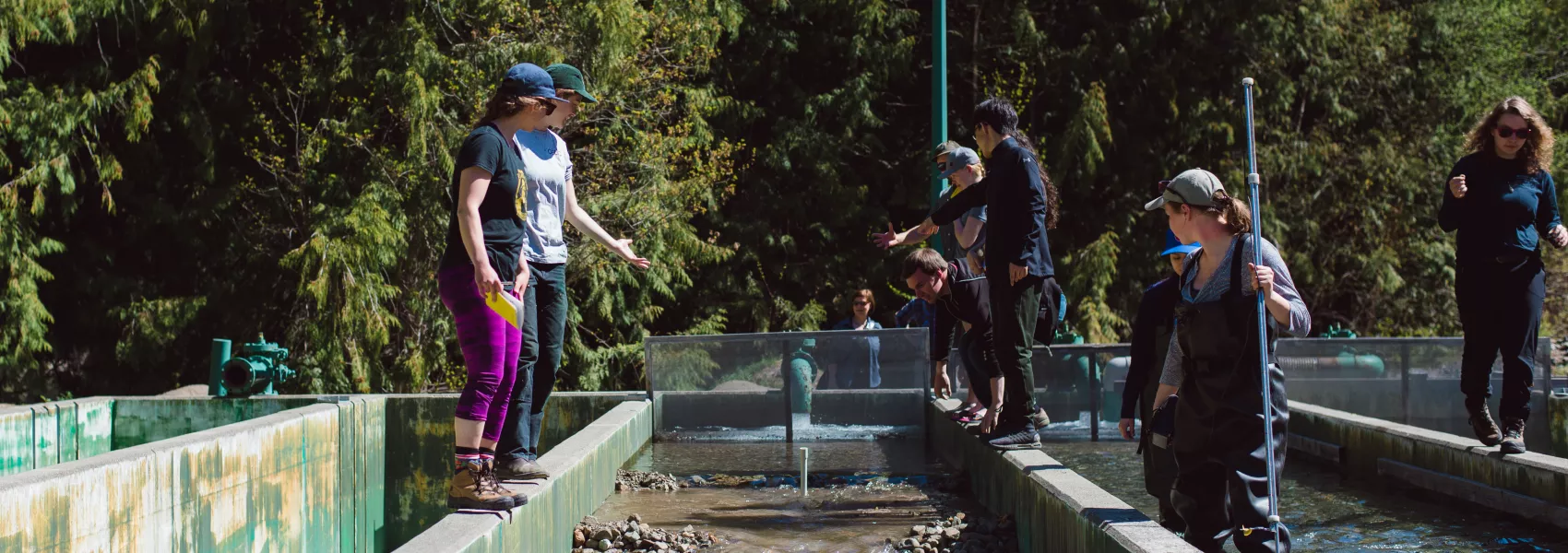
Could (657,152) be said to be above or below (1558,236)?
above

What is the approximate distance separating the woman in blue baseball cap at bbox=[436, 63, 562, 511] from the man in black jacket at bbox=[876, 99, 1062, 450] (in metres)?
2.32

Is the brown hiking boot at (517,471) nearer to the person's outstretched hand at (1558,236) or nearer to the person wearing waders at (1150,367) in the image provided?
the person wearing waders at (1150,367)

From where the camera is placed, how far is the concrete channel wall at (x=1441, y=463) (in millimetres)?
5914

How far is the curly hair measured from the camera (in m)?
6.34

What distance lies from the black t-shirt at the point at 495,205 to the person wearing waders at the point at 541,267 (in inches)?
7.0

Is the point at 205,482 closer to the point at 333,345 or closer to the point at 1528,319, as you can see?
the point at 1528,319

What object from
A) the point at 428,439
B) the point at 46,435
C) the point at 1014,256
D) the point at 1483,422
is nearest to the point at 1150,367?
the point at 1014,256

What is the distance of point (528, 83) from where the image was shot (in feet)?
16.2

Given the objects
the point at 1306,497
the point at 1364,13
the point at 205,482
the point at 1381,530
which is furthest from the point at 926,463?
the point at 1364,13

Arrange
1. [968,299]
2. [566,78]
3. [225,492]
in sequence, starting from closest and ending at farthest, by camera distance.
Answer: [566,78]
[968,299]
[225,492]

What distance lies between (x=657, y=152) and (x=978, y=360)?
10.2 m

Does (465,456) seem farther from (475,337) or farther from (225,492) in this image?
(225,492)

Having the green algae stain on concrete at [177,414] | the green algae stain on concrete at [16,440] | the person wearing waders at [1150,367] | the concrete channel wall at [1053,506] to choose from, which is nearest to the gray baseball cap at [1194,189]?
the person wearing waders at [1150,367]

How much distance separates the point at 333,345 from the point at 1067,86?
1059 cm
